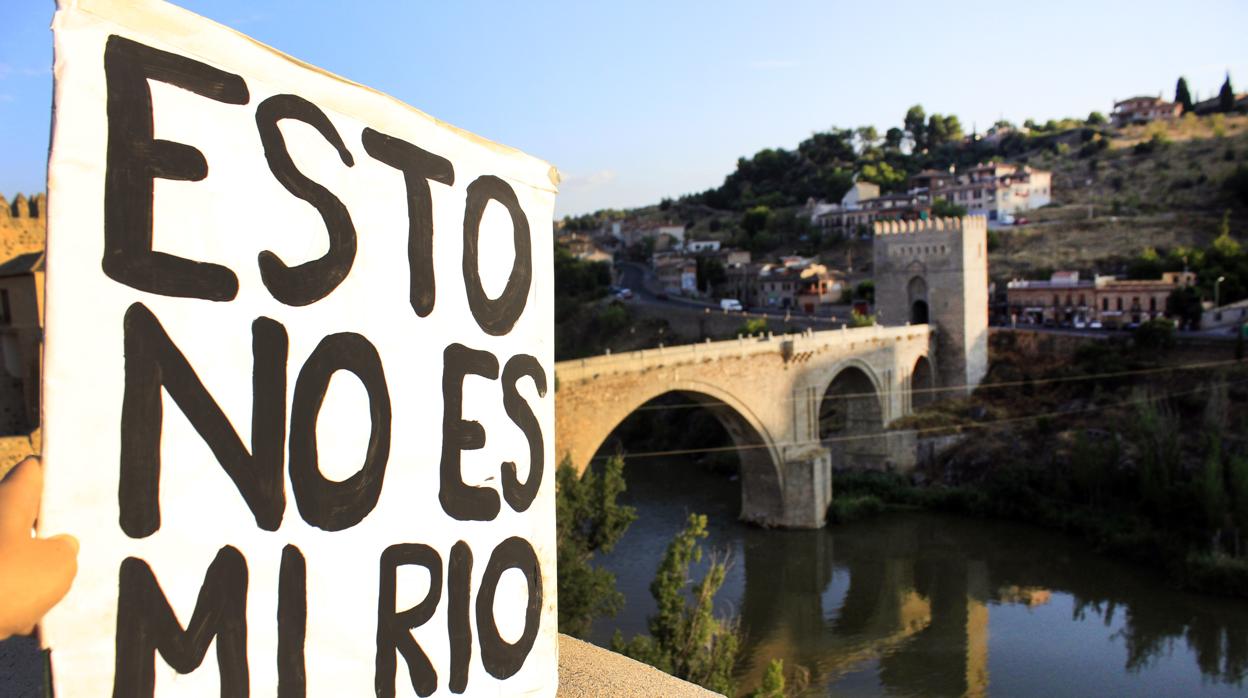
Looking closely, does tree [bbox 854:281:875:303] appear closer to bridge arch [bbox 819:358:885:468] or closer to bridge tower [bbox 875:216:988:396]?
bridge tower [bbox 875:216:988:396]

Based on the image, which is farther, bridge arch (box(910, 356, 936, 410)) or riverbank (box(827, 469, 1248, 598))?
bridge arch (box(910, 356, 936, 410))

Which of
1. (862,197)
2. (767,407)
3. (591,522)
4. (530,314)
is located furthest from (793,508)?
(862,197)

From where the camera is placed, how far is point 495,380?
1.73 metres

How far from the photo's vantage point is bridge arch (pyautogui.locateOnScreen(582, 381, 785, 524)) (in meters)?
15.5

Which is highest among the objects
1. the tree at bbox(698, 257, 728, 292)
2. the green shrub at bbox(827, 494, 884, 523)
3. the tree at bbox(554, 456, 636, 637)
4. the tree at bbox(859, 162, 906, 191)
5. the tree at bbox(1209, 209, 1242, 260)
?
the tree at bbox(859, 162, 906, 191)

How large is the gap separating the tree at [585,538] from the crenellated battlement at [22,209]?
7.78m

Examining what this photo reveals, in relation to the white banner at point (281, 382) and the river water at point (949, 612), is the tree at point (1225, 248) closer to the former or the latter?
the river water at point (949, 612)

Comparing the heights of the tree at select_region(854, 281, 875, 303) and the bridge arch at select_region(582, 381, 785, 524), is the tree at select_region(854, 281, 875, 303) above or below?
above

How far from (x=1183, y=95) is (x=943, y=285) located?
148 feet

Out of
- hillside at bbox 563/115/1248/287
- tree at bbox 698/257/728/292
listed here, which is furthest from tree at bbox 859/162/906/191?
tree at bbox 698/257/728/292

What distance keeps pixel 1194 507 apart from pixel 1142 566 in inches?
47.6

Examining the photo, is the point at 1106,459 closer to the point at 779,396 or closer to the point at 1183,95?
the point at 779,396

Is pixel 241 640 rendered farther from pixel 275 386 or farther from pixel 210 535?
pixel 275 386

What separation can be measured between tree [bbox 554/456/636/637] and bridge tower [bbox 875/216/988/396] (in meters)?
13.4
